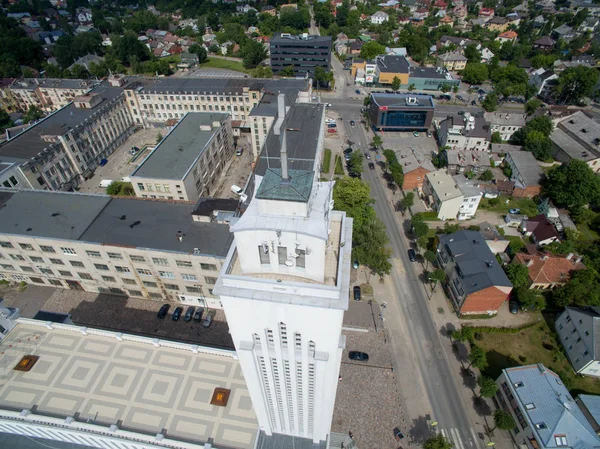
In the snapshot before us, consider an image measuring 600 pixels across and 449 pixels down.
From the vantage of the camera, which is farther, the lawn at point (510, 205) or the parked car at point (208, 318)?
the lawn at point (510, 205)

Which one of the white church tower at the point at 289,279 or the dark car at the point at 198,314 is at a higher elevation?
the white church tower at the point at 289,279

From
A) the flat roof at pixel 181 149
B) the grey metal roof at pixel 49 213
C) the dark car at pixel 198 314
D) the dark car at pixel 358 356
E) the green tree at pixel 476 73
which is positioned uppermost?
the grey metal roof at pixel 49 213

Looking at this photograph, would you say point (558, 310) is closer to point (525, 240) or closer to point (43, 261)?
point (525, 240)

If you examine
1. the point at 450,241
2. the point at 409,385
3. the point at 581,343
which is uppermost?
the point at 450,241

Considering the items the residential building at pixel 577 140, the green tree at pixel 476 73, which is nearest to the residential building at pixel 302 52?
the green tree at pixel 476 73

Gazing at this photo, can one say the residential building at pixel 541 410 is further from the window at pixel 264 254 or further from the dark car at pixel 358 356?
the window at pixel 264 254

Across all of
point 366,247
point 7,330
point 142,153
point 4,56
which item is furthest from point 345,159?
point 4,56

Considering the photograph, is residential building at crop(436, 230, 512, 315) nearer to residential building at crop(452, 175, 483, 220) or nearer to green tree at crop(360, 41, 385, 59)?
residential building at crop(452, 175, 483, 220)
